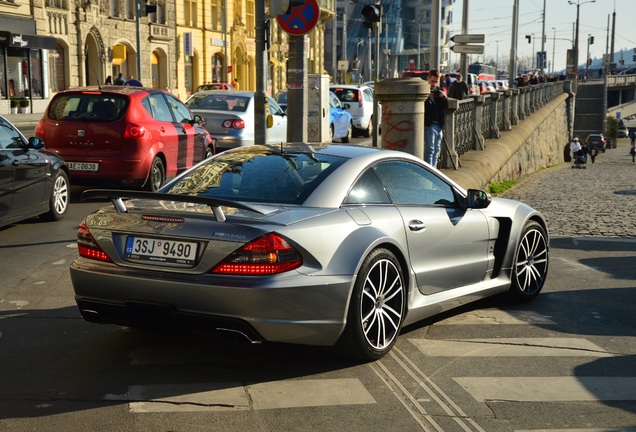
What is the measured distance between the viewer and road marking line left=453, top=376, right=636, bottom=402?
5.49m

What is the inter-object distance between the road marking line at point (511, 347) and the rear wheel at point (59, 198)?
6.83 meters

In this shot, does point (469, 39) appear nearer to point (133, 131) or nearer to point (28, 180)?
point (133, 131)

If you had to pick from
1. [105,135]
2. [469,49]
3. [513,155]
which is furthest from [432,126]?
[513,155]

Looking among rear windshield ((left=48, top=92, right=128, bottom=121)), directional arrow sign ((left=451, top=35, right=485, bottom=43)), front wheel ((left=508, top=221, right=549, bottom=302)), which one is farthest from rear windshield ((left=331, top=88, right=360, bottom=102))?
front wheel ((left=508, top=221, right=549, bottom=302))

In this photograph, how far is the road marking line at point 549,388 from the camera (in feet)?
18.0

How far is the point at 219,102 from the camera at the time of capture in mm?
21734

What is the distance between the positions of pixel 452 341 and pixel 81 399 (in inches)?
103

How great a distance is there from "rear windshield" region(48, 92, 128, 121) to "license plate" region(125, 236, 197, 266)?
29.1ft

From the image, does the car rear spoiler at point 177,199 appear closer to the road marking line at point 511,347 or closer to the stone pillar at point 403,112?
the road marking line at point 511,347

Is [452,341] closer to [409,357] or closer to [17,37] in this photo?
[409,357]

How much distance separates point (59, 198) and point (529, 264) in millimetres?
6536

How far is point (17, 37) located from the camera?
43.3 m

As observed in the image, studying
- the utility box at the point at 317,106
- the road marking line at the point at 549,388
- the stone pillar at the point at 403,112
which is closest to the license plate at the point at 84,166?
the stone pillar at the point at 403,112

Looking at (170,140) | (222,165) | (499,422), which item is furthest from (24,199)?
(499,422)
